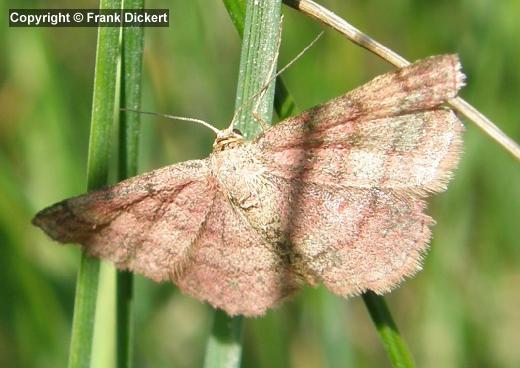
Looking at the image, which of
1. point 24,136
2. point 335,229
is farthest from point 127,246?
point 24,136

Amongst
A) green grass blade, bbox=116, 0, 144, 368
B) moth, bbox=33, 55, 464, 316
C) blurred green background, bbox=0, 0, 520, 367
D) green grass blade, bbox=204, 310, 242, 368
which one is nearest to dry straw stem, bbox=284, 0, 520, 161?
moth, bbox=33, 55, 464, 316

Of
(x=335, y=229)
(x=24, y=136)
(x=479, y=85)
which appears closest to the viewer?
(x=335, y=229)

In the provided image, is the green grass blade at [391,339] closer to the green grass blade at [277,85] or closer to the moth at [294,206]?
the moth at [294,206]

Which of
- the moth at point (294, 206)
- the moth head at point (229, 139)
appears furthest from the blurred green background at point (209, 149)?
the moth head at point (229, 139)

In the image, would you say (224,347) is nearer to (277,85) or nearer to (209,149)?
(277,85)

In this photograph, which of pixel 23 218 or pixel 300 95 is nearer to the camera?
pixel 23 218

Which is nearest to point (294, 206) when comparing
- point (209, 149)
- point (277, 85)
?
point (277, 85)

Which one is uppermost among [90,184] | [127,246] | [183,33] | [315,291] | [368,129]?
[183,33]

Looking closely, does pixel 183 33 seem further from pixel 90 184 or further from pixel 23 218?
pixel 90 184
